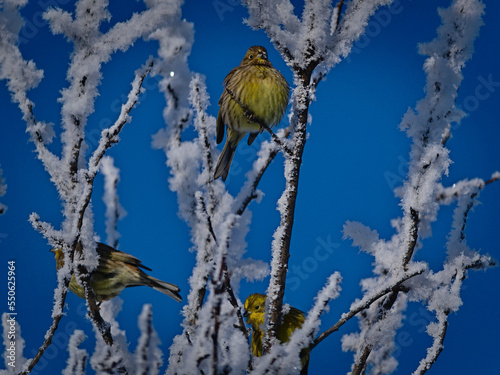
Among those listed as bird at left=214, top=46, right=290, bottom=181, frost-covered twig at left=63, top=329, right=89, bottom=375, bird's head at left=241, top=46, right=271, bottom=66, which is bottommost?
frost-covered twig at left=63, top=329, right=89, bottom=375

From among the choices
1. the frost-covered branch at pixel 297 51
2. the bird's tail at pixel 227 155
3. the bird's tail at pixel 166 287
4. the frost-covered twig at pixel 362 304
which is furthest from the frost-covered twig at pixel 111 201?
the frost-covered twig at pixel 362 304

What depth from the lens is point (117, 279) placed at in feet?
8.89

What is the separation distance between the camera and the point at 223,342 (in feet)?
5.60

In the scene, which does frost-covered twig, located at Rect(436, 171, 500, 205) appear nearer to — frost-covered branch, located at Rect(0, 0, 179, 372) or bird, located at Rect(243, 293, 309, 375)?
bird, located at Rect(243, 293, 309, 375)

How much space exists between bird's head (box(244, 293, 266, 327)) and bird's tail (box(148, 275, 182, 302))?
0.35 meters

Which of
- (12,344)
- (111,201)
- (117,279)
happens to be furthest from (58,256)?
(12,344)

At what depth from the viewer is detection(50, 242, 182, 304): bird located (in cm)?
256

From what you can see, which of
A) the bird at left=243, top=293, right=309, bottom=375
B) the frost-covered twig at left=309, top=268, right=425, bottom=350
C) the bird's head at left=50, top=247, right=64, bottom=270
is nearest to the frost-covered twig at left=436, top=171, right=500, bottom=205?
the frost-covered twig at left=309, top=268, right=425, bottom=350

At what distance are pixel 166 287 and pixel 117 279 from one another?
0.26 metres

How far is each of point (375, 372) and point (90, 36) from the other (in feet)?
5.65

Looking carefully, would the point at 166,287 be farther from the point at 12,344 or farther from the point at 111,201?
the point at 12,344

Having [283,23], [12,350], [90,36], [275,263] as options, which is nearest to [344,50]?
[283,23]

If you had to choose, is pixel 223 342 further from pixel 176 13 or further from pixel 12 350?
pixel 176 13

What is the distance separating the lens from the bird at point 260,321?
2377mm
